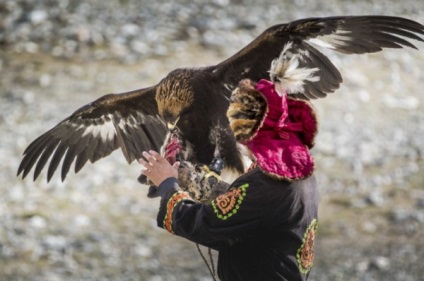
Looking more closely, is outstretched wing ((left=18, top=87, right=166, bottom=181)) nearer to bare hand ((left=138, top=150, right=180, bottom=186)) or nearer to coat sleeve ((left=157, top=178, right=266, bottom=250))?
bare hand ((left=138, top=150, right=180, bottom=186))

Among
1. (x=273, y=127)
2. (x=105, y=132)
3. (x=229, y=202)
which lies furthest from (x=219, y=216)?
(x=105, y=132)

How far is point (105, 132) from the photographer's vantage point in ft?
26.3

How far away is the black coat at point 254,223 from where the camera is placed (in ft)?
17.9

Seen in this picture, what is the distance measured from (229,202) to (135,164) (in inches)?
404

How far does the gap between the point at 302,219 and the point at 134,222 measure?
341 inches

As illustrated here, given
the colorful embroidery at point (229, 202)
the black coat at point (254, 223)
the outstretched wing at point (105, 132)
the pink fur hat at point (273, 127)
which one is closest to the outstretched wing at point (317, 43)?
the outstretched wing at point (105, 132)

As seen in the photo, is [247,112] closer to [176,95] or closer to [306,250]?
[306,250]

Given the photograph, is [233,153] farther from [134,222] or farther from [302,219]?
[134,222]

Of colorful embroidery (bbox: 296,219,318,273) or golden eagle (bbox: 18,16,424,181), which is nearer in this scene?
colorful embroidery (bbox: 296,219,318,273)

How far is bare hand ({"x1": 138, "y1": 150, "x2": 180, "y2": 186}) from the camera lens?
5797 mm

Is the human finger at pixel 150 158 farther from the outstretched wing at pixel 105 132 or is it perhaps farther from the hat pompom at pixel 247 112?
the outstretched wing at pixel 105 132

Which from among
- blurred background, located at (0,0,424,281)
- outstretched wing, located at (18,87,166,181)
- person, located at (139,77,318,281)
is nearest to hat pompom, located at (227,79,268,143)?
person, located at (139,77,318,281)

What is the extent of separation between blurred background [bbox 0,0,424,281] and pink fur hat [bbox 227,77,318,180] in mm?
7304

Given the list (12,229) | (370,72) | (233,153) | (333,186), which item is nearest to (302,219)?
(233,153)
